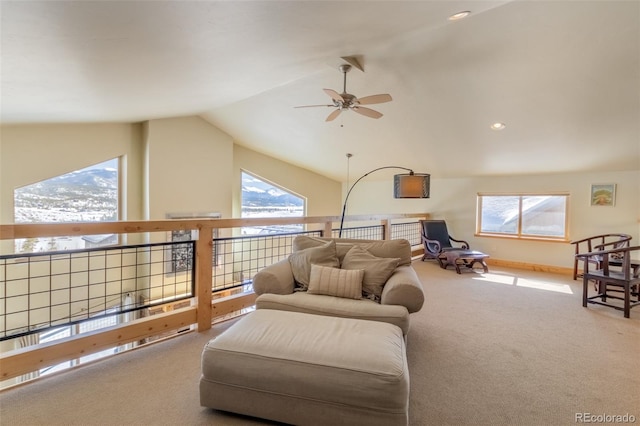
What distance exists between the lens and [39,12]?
5.37 feet

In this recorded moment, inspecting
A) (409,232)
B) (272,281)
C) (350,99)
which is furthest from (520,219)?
(272,281)

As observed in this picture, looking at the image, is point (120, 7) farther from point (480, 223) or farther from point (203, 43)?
point (480, 223)

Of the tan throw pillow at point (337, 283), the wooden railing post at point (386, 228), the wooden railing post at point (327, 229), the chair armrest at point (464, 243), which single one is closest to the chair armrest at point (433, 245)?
the chair armrest at point (464, 243)

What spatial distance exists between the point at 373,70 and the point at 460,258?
3.32m

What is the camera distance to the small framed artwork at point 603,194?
16.1ft

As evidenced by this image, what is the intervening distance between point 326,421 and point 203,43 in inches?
104

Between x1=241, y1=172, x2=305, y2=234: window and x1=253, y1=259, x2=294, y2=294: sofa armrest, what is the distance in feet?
14.0

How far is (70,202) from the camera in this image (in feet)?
16.2

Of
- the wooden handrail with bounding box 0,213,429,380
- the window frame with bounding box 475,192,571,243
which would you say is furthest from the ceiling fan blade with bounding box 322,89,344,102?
the window frame with bounding box 475,192,571,243

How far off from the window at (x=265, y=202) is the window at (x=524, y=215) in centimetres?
404

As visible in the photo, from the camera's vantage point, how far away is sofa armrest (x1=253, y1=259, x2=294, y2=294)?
2.46 meters

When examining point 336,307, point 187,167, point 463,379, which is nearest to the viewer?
→ point 463,379

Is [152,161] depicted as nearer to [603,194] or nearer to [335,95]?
[335,95]

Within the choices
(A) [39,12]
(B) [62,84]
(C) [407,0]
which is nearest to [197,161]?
(B) [62,84]
